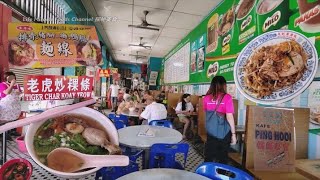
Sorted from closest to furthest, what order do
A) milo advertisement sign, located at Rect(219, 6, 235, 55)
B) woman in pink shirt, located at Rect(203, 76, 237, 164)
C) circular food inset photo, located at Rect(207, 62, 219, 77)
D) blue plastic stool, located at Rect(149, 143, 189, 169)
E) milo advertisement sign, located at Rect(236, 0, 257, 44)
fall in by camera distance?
blue plastic stool, located at Rect(149, 143, 189, 169), woman in pink shirt, located at Rect(203, 76, 237, 164), milo advertisement sign, located at Rect(236, 0, 257, 44), milo advertisement sign, located at Rect(219, 6, 235, 55), circular food inset photo, located at Rect(207, 62, 219, 77)

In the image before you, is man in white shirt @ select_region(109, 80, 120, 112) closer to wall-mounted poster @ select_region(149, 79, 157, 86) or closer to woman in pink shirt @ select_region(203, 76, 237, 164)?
wall-mounted poster @ select_region(149, 79, 157, 86)

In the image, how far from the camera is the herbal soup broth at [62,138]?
76cm

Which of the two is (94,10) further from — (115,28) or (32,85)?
(32,85)

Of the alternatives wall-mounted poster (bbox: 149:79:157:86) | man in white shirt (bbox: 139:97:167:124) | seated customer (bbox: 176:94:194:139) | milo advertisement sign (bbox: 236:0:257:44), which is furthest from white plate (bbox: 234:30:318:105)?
wall-mounted poster (bbox: 149:79:157:86)

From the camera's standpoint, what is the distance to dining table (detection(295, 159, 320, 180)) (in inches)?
75.7

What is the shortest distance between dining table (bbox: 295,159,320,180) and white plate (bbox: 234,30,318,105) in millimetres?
713

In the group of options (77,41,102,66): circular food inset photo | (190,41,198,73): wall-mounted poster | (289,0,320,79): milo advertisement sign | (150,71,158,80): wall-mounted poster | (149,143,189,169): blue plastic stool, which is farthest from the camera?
(150,71,158,80): wall-mounted poster

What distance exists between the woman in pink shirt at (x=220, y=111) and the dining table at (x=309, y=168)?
76 centimetres

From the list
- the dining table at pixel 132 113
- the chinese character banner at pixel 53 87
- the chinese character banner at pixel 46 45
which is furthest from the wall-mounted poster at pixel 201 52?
the chinese character banner at pixel 53 87

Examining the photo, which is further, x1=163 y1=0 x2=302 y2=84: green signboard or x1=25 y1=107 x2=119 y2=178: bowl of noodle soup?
x1=163 y1=0 x2=302 y2=84: green signboard

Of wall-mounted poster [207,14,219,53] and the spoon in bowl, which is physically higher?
wall-mounted poster [207,14,219,53]

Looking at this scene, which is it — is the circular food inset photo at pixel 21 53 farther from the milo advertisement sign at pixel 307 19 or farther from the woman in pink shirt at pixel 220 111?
the milo advertisement sign at pixel 307 19

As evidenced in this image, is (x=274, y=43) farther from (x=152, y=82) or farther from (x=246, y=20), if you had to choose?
(x=152, y=82)

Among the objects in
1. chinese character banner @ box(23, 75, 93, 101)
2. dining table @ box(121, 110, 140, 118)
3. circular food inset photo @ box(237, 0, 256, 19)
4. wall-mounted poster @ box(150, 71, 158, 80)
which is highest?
circular food inset photo @ box(237, 0, 256, 19)
